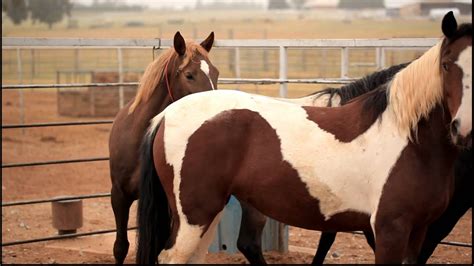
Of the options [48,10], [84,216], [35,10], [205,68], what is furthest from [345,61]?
[48,10]

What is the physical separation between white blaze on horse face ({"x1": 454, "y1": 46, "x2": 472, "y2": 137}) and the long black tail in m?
1.62

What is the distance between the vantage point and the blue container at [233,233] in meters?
6.27

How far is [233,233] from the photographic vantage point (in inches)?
249

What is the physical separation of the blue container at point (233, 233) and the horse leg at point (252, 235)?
1.02m

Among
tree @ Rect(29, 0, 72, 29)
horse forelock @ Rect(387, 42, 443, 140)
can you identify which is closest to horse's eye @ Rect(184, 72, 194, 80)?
horse forelock @ Rect(387, 42, 443, 140)

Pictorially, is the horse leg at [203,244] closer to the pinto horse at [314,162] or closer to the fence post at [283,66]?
the pinto horse at [314,162]

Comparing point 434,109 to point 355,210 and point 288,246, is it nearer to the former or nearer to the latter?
point 355,210

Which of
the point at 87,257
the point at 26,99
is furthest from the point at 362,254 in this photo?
the point at 26,99

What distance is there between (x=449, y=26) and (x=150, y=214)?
5.95 ft

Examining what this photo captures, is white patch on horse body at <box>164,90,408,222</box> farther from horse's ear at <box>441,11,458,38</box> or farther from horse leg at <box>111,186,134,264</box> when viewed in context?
horse leg at <box>111,186,134,264</box>

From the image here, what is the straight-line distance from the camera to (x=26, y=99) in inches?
882

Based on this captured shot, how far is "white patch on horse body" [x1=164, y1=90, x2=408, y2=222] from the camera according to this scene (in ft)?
11.8

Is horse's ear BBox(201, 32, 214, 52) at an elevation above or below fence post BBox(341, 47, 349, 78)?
above

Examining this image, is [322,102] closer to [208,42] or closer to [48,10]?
[208,42]
